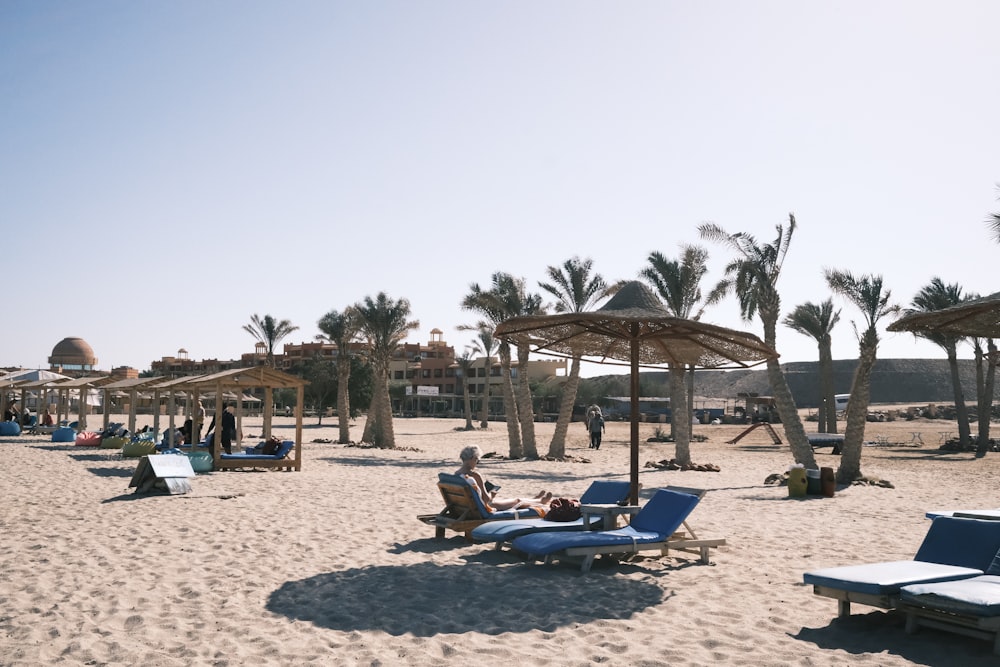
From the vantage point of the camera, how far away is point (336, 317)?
3875cm

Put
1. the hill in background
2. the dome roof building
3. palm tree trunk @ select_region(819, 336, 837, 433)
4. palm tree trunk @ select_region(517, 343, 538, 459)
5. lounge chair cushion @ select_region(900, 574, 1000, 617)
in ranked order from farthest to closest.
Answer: the dome roof building
the hill in background
palm tree trunk @ select_region(819, 336, 837, 433)
palm tree trunk @ select_region(517, 343, 538, 459)
lounge chair cushion @ select_region(900, 574, 1000, 617)

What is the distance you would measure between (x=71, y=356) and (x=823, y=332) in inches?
4322

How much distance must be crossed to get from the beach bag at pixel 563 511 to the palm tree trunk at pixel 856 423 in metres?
9.68

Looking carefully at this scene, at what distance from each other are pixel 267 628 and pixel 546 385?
71.4 m

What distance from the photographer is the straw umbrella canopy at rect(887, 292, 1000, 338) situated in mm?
6742

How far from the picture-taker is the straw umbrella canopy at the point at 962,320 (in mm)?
6742

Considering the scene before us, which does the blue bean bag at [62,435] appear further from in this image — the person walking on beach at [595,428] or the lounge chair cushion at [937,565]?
the lounge chair cushion at [937,565]

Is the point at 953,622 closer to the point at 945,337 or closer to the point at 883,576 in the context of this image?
the point at 883,576

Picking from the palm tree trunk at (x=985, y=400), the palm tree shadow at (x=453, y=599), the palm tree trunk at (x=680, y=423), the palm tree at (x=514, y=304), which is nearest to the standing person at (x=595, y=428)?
the palm tree at (x=514, y=304)

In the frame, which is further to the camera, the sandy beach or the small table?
the small table

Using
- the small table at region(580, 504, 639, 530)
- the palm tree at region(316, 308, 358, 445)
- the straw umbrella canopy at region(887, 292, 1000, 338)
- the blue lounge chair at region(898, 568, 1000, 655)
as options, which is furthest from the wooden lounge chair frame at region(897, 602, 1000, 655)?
the palm tree at region(316, 308, 358, 445)

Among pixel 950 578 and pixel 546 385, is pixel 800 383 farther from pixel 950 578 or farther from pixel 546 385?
pixel 950 578

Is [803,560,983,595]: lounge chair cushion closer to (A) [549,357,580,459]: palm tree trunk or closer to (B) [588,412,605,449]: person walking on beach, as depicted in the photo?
(A) [549,357,580,459]: palm tree trunk

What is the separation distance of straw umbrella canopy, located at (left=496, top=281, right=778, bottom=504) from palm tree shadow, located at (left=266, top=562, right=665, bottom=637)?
5.66ft
